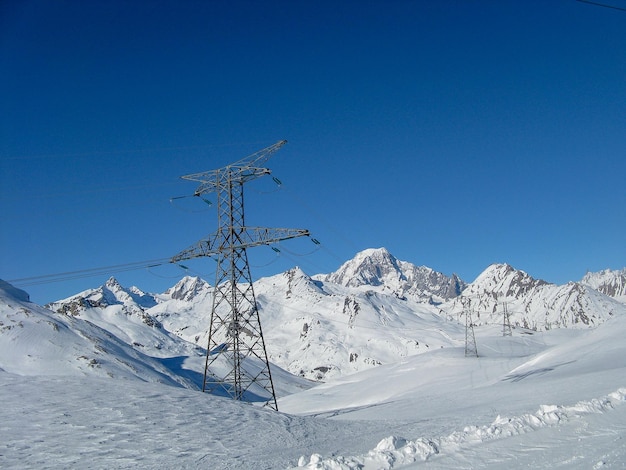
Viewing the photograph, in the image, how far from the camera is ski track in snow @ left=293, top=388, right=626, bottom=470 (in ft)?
37.8

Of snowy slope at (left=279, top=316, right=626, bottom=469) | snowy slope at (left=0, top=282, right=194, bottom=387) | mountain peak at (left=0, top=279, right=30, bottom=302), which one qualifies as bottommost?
snowy slope at (left=279, top=316, right=626, bottom=469)

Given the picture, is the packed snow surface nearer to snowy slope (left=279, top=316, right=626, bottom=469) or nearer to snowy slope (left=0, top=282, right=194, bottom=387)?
snowy slope (left=279, top=316, right=626, bottom=469)

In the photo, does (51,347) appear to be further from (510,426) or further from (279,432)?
(510,426)

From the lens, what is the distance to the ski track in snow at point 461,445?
11508mm

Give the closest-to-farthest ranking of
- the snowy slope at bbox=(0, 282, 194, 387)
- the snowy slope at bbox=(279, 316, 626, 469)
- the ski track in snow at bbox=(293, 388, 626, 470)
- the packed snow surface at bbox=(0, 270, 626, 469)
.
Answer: the ski track in snow at bbox=(293, 388, 626, 470)
the snowy slope at bbox=(279, 316, 626, 469)
the packed snow surface at bbox=(0, 270, 626, 469)
the snowy slope at bbox=(0, 282, 194, 387)

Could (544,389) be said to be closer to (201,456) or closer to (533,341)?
(201,456)

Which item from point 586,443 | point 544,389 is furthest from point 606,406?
point 544,389

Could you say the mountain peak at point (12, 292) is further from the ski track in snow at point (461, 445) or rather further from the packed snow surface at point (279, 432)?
the ski track in snow at point (461, 445)

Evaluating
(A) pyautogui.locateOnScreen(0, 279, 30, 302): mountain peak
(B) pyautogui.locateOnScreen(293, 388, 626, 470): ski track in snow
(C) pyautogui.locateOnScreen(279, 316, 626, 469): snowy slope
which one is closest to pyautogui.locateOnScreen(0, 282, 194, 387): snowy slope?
(A) pyautogui.locateOnScreen(0, 279, 30, 302): mountain peak

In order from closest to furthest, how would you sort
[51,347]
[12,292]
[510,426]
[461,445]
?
[461,445]
[510,426]
[51,347]
[12,292]

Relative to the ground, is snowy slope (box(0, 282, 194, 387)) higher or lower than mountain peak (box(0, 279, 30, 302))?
lower

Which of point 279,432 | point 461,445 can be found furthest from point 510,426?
point 279,432

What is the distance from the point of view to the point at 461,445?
13109 millimetres

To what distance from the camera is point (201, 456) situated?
13367 millimetres
